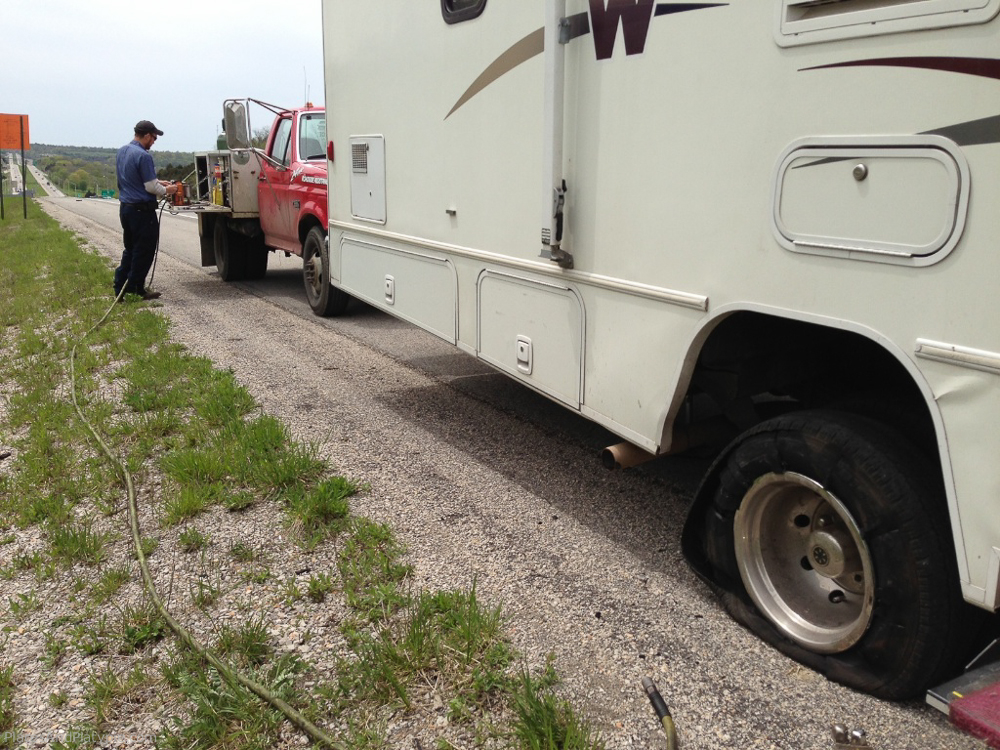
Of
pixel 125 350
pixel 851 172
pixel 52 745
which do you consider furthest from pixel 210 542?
pixel 125 350

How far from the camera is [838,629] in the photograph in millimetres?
2666

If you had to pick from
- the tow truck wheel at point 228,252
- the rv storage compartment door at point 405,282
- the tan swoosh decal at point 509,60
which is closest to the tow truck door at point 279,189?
the tow truck wheel at point 228,252

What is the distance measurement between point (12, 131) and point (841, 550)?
28315 millimetres

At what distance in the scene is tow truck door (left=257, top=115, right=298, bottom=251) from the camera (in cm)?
931

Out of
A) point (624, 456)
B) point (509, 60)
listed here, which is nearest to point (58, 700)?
point (624, 456)

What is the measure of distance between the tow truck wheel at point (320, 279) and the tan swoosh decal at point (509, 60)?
4.42 meters

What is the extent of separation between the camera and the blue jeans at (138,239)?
29.3ft

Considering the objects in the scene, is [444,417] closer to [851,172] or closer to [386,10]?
[386,10]

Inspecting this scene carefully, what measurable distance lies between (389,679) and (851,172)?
203 centimetres

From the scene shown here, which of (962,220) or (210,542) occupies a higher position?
(962,220)

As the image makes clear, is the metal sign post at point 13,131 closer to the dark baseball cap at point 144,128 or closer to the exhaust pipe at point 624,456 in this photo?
the dark baseball cap at point 144,128

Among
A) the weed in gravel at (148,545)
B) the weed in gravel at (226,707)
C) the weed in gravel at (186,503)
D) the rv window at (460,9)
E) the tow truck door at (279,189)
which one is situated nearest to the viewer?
the weed in gravel at (226,707)

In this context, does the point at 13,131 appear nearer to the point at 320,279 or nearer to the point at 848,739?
the point at 320,279

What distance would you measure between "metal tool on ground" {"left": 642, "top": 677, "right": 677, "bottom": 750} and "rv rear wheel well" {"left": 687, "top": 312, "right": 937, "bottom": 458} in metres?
1.16
